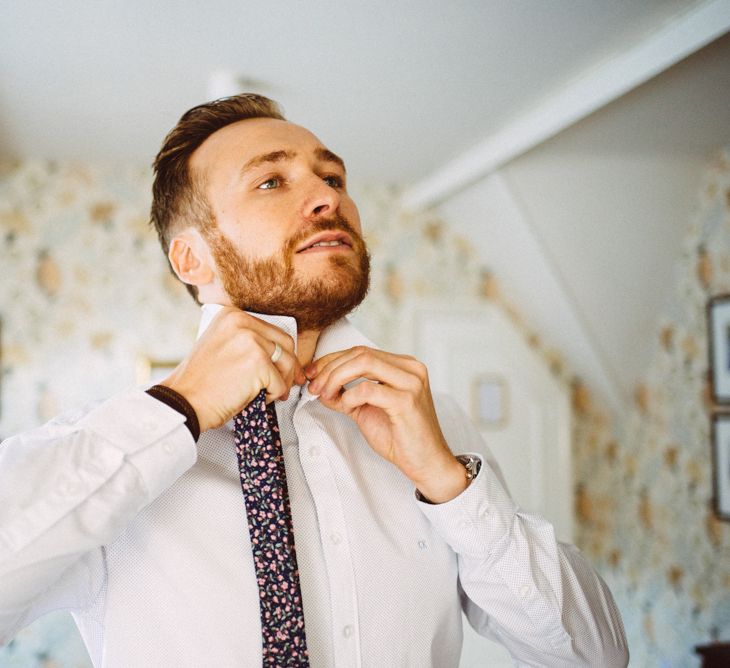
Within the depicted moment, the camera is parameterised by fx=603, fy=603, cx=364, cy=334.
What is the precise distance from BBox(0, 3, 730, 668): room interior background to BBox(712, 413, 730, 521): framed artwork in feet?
0.20

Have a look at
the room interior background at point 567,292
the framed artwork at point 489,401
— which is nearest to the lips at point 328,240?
the room interior background at point 567,292

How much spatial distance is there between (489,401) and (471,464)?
2.76 metres

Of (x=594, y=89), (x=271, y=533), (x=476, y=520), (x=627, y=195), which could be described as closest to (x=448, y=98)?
(x=594, y=89)

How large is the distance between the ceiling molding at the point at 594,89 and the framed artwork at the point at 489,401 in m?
1.21

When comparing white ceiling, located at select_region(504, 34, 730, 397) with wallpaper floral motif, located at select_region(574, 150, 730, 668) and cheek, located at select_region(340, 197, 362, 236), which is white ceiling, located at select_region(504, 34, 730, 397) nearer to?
wallpaper floral motif, located at select_region(574, 150, 730, 668)

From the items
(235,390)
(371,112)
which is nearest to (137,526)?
(235,390)

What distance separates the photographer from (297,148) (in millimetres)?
1153

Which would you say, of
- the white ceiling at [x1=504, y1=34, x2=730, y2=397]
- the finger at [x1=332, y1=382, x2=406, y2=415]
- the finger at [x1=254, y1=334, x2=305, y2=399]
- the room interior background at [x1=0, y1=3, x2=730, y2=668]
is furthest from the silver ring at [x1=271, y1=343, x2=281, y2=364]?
the room interior background at [x1=0, y1=3, x2=730, y2=668]

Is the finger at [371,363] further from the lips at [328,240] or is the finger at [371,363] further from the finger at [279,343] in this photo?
the lips at [328,240]

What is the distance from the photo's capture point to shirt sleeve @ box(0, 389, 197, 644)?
734 mm

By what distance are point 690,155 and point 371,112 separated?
1515 mm

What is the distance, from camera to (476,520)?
3.17ft

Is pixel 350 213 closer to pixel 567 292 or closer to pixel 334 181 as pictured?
pixel 334 181

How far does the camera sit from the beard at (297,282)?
1.04 metres
